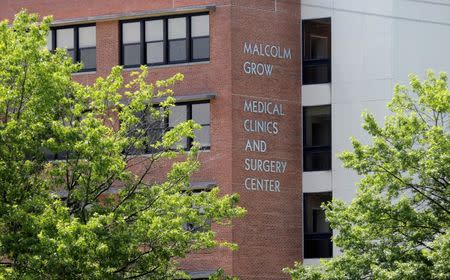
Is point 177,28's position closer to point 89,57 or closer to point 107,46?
point 107,46

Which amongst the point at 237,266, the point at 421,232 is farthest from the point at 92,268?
the point at 237,266

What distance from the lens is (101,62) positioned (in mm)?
64062

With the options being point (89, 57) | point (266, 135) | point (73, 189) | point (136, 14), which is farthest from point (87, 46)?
point (73, 189)

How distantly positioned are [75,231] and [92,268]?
1.10 metres

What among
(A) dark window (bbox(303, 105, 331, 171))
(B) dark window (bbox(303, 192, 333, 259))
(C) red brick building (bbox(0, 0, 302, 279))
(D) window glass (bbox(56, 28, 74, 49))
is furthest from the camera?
(D) window glass (bbox(56, 28, 74, 49))

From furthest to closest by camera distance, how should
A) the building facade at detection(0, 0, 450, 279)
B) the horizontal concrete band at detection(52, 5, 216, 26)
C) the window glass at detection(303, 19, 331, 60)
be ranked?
the window glass at detection(303, 19, 331, 60) < the horizontal concrete band at detection(52, 5, 216, 26) < the building facade at detection(0, 0, 450, 279)

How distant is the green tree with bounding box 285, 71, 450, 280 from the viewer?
150ft

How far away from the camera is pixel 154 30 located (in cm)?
6316

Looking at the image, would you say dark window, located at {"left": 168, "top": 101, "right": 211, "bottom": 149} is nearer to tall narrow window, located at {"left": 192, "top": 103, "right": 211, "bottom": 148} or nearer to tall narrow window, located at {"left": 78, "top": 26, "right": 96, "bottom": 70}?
tall narrow window, located at {"left": 192, "top": 103, "right": 211, "bottom": 148}

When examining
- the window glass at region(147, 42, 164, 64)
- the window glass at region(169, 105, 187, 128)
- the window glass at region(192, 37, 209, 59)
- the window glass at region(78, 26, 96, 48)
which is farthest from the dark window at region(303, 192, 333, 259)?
the window glass at region(78, 26, 96, 48)

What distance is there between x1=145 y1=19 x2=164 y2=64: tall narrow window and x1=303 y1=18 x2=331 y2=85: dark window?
19.0ft

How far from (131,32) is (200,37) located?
3170 millimetres

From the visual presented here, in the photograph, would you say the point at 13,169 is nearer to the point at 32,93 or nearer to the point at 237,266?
the point at 32,93

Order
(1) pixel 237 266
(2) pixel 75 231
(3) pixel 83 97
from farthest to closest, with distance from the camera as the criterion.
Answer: (1) pixel 237 266
(3) pixel 83 97
(2) pixel 75 231
